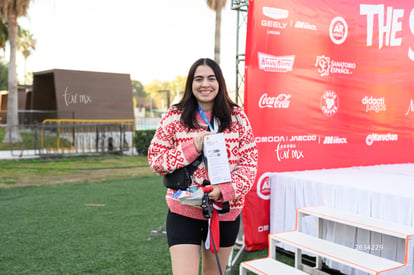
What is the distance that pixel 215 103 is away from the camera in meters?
2.36

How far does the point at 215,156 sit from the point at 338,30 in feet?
11.5

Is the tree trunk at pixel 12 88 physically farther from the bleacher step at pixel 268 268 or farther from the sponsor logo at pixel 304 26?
the bleacher step at pixel 268 268

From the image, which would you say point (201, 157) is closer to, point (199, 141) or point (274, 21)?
point (199, 141)

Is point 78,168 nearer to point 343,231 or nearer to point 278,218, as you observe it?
point 278,218

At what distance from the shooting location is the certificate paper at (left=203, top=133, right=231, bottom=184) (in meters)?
2.11

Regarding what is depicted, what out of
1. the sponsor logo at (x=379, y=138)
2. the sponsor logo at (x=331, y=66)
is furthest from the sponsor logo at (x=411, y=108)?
the sponsor logo at (x=331, y=66)

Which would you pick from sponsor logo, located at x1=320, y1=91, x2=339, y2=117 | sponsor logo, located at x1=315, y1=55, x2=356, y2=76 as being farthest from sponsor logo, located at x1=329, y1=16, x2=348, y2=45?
sponsor logo, located at x1=320, y1=91, x2=339, y2=117

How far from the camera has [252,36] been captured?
13.8 feet

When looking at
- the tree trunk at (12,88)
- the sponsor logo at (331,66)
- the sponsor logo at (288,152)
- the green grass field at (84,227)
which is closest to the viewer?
the green grass field at (84,227)

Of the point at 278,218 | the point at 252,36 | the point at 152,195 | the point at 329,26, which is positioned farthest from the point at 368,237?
the point at 152,195

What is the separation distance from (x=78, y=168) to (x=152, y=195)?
4.10m

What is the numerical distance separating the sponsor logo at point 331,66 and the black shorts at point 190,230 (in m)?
3.04

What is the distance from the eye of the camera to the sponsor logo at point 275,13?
4.28 meters

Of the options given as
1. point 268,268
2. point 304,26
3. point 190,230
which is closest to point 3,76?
point 304,26
